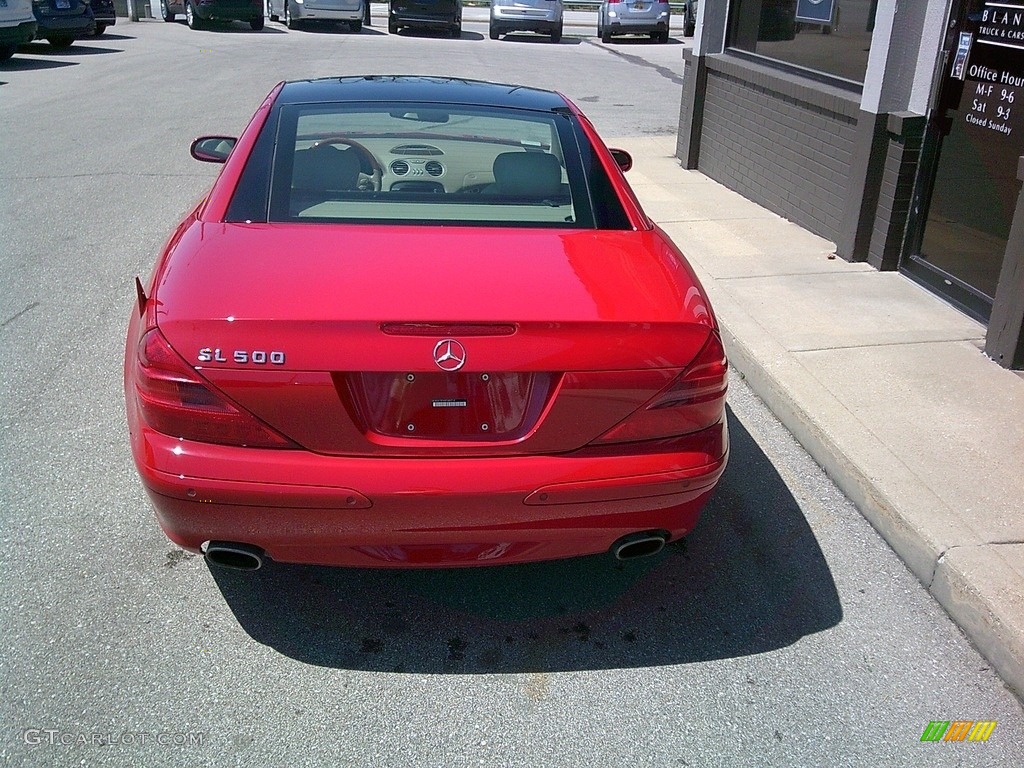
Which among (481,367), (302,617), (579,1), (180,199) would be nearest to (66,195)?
(180,199)

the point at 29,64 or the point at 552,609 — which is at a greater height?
the point at 552,609

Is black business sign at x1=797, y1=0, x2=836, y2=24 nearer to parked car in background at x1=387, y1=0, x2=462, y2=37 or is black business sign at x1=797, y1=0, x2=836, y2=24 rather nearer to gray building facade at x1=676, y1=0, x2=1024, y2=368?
gray building facade at x1=676, y1=0, x2=1024, y2=368

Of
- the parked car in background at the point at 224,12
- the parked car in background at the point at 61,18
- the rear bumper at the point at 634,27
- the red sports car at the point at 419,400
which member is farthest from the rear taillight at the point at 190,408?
the rear bumper at the point at 634,27

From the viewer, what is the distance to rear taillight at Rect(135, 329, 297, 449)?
2.79m

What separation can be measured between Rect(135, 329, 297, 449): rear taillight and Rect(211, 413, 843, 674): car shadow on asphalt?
2.55 ft

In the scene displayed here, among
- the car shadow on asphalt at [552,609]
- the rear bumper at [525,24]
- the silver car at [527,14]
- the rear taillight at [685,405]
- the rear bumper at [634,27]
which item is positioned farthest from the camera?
the rear bumper at [634,27]

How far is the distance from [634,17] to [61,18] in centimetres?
1434

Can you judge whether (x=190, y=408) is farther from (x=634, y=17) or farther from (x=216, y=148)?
(x=634, y=17)

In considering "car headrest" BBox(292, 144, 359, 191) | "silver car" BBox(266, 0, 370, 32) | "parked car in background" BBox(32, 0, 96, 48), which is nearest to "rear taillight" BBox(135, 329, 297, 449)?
"car headrest" BBox(292, 144, 359, 191)

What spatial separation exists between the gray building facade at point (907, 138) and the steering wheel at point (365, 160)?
3255 millimetres

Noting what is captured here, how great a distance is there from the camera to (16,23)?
17297 mm

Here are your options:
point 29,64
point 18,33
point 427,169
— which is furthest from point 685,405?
point 29,64

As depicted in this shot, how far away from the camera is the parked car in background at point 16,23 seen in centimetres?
1700

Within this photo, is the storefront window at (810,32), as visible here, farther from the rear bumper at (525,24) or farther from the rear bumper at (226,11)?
the rear bumper at (226,11)
